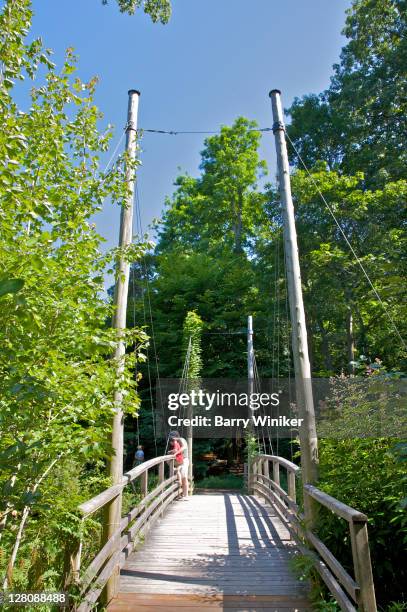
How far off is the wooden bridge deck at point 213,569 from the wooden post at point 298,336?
→ 2.07 feet

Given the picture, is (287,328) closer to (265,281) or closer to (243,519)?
(265,281)

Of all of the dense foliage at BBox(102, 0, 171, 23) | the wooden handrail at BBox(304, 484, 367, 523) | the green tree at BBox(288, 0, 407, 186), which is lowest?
the wooden handrail at BBox(304, 484, 367, 523)

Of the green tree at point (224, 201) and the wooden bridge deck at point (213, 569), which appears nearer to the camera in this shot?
the wooden bridge deck at point (213, 569)

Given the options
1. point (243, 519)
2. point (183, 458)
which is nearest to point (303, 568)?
point (243, 519)

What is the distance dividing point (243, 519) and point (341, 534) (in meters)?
3.41

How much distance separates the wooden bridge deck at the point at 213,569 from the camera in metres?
3.20

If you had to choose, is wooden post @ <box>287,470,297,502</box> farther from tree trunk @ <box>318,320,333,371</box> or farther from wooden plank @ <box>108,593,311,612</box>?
tree trunk @ <box>318,320,333,371</box>

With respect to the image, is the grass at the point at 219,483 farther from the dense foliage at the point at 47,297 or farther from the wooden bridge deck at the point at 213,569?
the dense foliage at the point at 47,297

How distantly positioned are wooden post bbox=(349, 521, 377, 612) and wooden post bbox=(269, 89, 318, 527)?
1.44 metres

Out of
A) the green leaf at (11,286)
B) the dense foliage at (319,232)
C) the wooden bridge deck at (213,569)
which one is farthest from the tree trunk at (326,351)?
the green leaf at (11,286)

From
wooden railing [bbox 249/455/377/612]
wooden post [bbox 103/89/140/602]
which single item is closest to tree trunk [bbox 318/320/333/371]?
wooden railing [bbox 249/455/377/612]

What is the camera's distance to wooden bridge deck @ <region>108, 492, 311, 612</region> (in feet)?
10.5

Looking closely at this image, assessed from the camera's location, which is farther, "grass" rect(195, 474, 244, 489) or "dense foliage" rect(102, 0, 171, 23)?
"grass" rect(195, 474, 244, 489)

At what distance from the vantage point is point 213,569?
3918 millimetres
